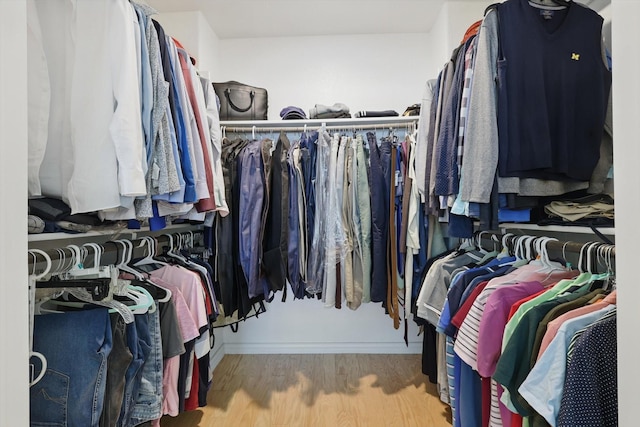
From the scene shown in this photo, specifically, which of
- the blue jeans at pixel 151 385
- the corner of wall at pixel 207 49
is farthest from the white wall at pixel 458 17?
the blue jeans at pixel 151 385

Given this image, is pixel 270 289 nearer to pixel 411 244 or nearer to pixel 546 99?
pixel 411 244

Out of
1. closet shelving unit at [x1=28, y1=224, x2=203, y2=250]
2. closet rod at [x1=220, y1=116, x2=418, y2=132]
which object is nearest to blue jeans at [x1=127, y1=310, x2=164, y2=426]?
closet shelving unit at [x1=28, y1=224, x2=203, y2=250]

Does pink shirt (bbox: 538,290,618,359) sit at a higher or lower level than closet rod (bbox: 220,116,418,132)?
lower

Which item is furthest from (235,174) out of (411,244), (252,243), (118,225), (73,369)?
(73,369)

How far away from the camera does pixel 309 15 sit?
2758 millimetres

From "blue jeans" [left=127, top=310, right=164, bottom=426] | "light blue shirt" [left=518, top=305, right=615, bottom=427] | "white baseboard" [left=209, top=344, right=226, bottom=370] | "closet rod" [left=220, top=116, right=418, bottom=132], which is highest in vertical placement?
"closet rod" [left=220, top=116, right=418, bottom=132]

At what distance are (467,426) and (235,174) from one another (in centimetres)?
176

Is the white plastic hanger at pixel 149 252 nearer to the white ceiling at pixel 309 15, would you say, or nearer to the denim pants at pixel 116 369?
the denim pants at pixel 116 369

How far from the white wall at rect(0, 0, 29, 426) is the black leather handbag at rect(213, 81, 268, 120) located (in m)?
2.15

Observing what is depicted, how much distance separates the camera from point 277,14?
2734 millimetres

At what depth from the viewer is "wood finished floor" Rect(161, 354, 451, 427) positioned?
6.85ft

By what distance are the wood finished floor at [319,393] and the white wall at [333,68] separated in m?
1.87

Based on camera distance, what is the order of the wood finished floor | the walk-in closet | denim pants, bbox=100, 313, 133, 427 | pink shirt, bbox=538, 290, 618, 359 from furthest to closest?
the wood finished floor
denim pants, bbox=100, 313, 133, 427
pink shirt, bbox=538, 290, 618, 359
the walk-in closet

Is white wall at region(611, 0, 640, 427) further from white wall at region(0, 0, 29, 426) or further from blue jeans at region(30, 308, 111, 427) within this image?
blue jeans at region(30, 308, 111, 427)
